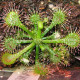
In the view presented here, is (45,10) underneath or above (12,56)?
above

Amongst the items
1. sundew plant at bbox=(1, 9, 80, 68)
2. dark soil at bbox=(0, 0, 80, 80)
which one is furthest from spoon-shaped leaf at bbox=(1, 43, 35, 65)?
dark soil at bbox=(0, 0, 80, 80)

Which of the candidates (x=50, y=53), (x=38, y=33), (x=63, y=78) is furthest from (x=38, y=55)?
(x=63, y=78)

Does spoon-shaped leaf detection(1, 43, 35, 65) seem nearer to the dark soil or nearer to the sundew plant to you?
the sundew plant

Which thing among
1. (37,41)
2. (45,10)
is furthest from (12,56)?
(45,10)

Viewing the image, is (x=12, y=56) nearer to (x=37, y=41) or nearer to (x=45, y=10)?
(x=37, y=41)

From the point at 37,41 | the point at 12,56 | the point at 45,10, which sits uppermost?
the point at 45,10

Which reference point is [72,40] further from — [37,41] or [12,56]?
[12,56]

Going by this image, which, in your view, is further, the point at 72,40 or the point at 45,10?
the point at 45,10

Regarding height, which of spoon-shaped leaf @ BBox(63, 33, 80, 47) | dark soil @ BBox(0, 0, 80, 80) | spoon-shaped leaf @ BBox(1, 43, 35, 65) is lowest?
spoon-shaped leaf @ BBox(1, 43, 35, 65)
